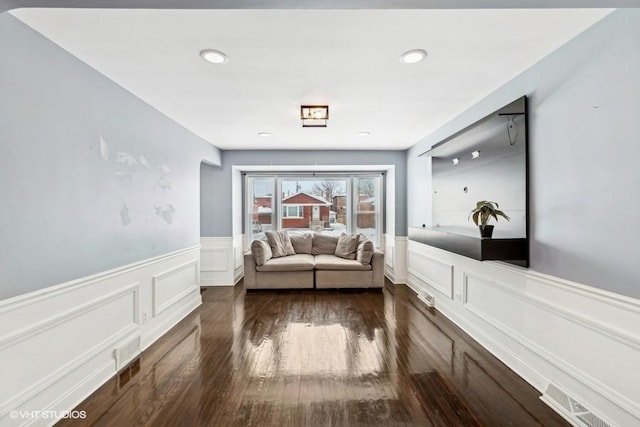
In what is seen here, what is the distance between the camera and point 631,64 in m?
1.54

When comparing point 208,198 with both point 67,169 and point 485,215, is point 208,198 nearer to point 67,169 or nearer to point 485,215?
point 67,169

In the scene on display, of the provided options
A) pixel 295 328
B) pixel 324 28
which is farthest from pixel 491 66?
pixel 295 328

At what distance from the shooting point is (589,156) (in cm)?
177

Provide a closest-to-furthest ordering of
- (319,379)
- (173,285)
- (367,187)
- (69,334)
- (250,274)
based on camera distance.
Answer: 1. (69,334)
2. (319,379)
3. (173,285)
4. (250,274)
5. (367,187)

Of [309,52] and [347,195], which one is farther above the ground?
[309,52]

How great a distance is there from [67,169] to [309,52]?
177 centimetres

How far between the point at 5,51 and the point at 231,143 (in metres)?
3.07

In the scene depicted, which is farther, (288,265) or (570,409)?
(288,265)

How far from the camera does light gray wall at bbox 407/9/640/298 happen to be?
61.1 inches

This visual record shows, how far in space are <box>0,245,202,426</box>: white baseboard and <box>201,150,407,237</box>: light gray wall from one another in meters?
2.15

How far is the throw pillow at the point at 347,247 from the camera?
17.0 feet

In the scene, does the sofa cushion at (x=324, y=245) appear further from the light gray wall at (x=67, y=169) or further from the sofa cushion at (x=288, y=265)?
the light gray wall at (x=67, y=169)

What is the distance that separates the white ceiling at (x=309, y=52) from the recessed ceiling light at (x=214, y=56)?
4 cm

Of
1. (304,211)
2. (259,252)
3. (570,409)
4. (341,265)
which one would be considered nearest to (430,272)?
(341,265)
